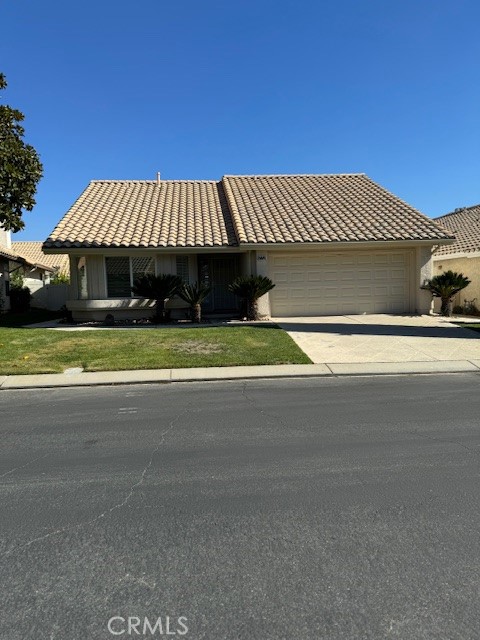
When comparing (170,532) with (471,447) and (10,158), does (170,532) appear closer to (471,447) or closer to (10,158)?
(471,447)

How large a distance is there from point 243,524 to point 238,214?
1563 cm

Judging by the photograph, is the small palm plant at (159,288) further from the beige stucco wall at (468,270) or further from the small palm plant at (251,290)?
the beige stucco wall at (468,270)

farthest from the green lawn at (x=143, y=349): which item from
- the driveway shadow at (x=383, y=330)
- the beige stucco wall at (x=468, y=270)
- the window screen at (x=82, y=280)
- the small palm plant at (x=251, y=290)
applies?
the beige stucco wall at (x=468, y=270)

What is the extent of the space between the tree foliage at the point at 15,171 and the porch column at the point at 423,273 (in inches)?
522

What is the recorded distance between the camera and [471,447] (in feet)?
15.2

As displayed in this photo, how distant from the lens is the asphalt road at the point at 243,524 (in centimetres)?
239

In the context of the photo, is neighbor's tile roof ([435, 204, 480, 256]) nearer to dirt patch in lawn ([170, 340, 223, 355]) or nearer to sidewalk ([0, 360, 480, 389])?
sidewalk ([0, 360, 480, 389])

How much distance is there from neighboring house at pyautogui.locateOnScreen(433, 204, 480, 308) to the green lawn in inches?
374

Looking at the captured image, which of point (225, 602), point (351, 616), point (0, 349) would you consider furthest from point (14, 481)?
point (0, 349)

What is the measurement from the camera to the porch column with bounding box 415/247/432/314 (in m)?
16.8

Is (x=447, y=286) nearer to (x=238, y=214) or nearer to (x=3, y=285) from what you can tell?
(x=238, y=214)

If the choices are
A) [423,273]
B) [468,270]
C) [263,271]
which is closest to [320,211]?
[263,271]

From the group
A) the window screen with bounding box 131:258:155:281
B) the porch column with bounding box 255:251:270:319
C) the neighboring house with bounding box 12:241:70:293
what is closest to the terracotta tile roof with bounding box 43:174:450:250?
the porch column with bounding box 255:251:270:319

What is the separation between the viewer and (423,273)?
1680cm
